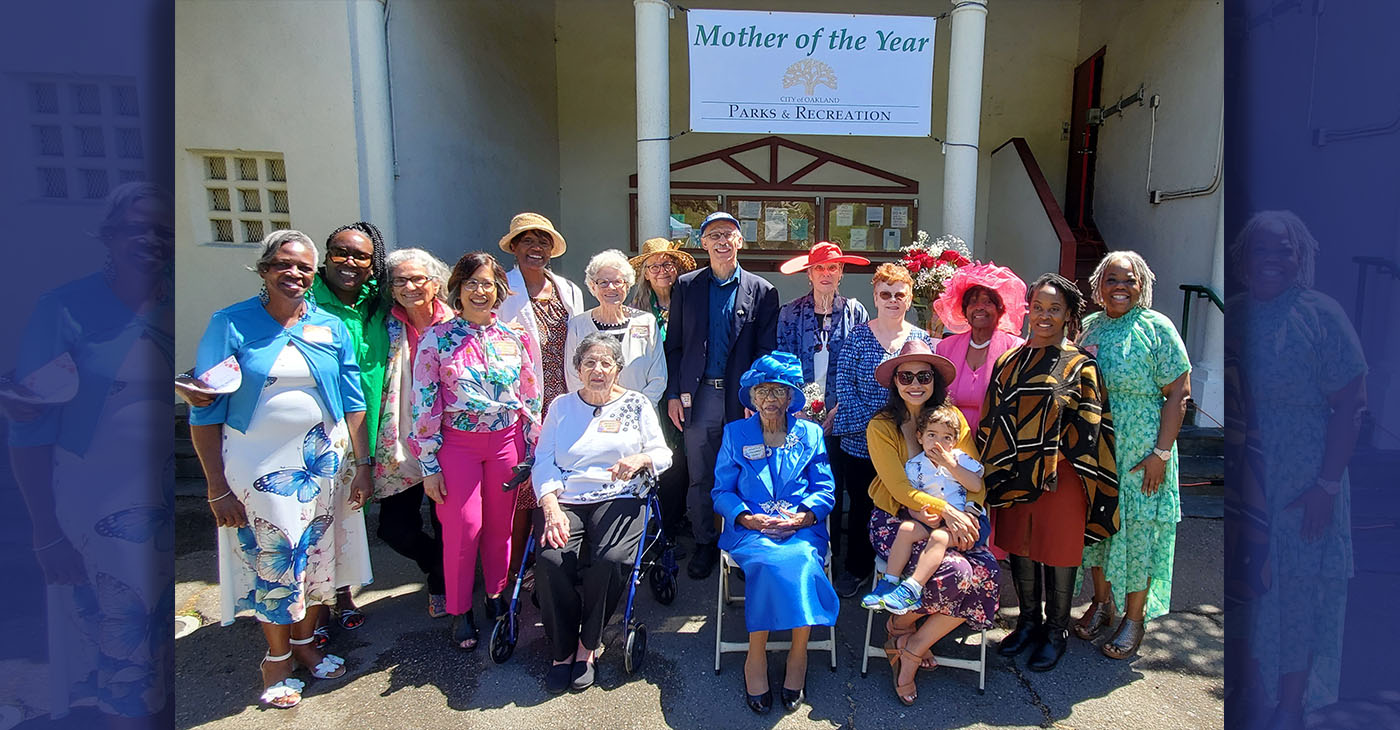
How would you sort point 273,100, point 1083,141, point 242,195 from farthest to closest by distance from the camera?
1. point 1083,141
2. point 242,195
3. point 273,100

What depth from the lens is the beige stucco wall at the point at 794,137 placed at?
892 centimetres

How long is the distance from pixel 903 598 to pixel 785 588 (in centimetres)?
49

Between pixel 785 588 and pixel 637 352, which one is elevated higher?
pixel 637 352

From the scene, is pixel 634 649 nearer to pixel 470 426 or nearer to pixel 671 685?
pixel 671 685

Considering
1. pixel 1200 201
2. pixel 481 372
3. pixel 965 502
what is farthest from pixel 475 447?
pixel 1200 201

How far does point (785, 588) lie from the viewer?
9.02 feet

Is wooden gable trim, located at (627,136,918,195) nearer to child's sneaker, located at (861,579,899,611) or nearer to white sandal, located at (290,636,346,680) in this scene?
child's sneaker, located at (861,579,899,611)

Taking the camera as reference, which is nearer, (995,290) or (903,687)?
(903,687)
